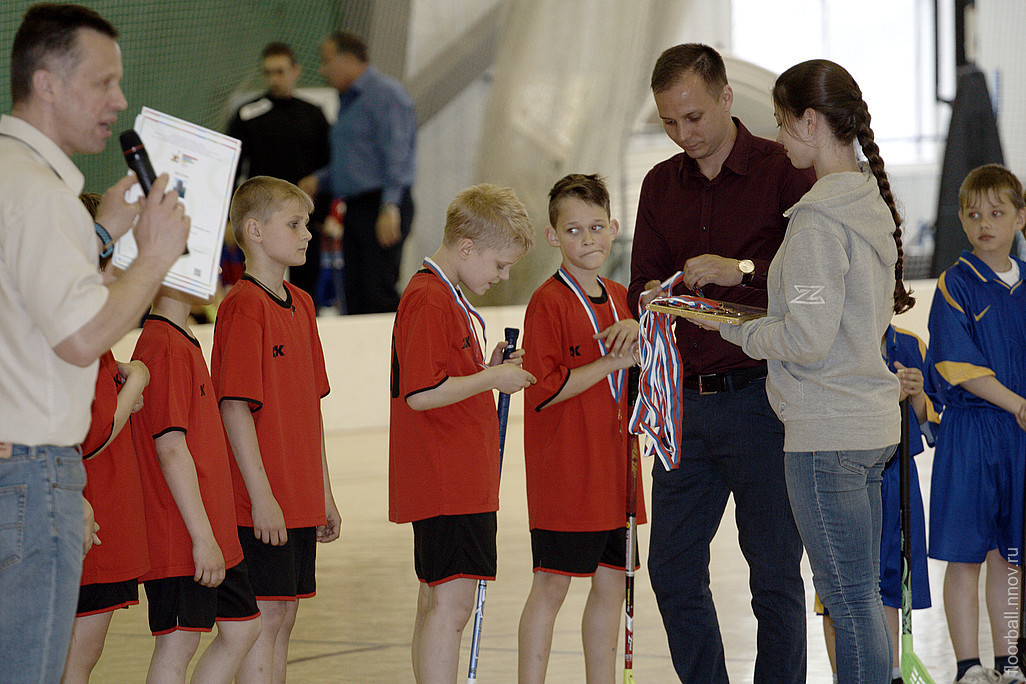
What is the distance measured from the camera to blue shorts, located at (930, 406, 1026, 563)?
139 inches

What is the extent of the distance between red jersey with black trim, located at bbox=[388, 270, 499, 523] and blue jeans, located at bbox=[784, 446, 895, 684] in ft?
2.91

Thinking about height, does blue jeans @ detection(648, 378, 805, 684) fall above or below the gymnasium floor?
above

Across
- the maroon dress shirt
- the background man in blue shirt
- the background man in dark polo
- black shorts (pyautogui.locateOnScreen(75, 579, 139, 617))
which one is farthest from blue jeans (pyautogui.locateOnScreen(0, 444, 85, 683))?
the background man in blue shirt

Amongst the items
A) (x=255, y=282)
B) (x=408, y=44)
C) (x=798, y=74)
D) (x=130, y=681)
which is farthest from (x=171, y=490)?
(x=408, y=44)

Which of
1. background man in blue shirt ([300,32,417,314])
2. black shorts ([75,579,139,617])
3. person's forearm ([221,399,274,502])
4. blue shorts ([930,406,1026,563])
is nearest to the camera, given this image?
black shorts ([75,579,139,617])

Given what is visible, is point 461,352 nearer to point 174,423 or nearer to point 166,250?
point 174,423

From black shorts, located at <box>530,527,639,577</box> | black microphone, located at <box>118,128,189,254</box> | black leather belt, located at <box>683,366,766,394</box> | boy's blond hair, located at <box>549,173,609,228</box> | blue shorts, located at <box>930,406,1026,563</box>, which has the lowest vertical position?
black shorts, located at <box>530,527,639,577</box>

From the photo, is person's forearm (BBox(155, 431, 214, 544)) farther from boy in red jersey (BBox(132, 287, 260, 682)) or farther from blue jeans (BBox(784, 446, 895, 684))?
blue jeans (BBox(784, 446, 895, 684))

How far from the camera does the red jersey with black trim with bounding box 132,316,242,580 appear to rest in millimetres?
2676

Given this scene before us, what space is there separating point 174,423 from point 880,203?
179cm

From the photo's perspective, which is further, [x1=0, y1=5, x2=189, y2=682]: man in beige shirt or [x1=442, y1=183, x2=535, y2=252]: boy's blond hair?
[x1=442, y1=183, x2=535, y2=252]: boy's blond hair

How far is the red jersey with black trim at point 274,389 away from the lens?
2.88m

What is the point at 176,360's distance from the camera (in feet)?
8.84

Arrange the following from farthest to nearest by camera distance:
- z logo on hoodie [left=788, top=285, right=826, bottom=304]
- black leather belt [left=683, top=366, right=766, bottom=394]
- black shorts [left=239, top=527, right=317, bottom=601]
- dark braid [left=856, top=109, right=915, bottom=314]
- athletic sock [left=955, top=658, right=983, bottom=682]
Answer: athletic sock [left=955, top=658, right=983, bottom=682]
black leather belt [left=683, top=366, right=766, bottom=394]
black shorts [left=239, top=527, right=317, bottom=601]
dark braid [left=856, top=109, right=915, bottom=314]
z logo on hoodie [left=788, top=285, right=826, bottom=304]
